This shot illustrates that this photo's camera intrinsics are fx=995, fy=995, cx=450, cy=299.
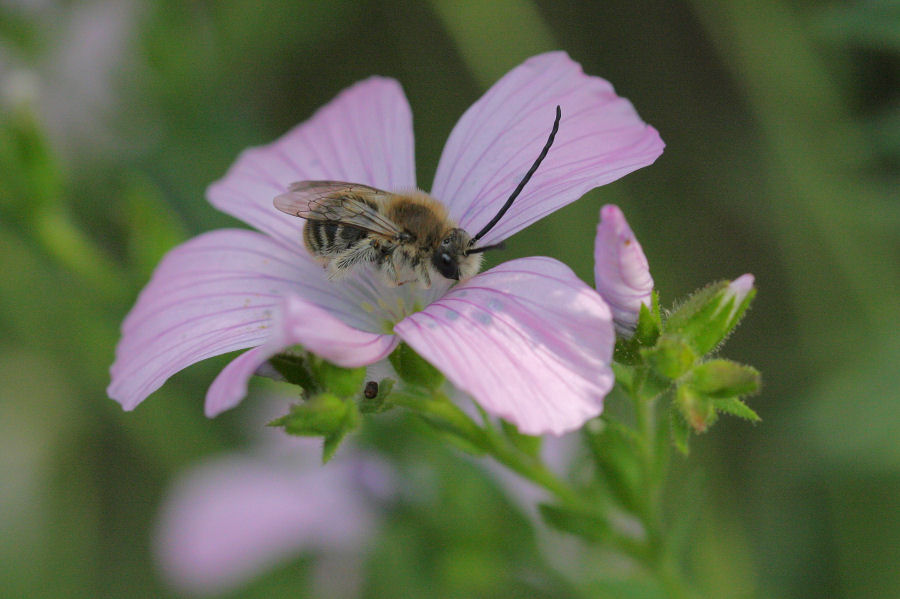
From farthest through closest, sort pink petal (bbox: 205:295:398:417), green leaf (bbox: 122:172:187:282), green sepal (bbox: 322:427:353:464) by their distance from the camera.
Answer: green leaf (bbox: 122:172:187:282), green sepal (bbox: 322:427:353:464), pink petal (bbox: 205:295:398:417)

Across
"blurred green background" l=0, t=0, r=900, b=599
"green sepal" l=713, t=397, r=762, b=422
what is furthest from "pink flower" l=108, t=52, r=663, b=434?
"blurred green background" l=0, t=0, r=900, b=599

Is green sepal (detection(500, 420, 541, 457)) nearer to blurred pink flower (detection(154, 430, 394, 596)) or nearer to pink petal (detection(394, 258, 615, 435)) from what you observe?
pink petal (detection(394, 258, 615, 435))

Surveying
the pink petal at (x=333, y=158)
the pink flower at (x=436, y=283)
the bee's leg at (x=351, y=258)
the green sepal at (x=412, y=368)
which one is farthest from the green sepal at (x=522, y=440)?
the pink petal at (x=333, y=158)

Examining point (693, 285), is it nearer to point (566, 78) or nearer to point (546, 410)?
point (566, 78)

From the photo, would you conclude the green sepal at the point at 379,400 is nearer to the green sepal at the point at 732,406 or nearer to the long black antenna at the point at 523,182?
the long black antenna at the point at 523,182

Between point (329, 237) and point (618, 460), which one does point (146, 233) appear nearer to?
point (329, 237)

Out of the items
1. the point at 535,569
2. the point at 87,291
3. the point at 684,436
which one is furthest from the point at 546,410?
the point at 87,291
